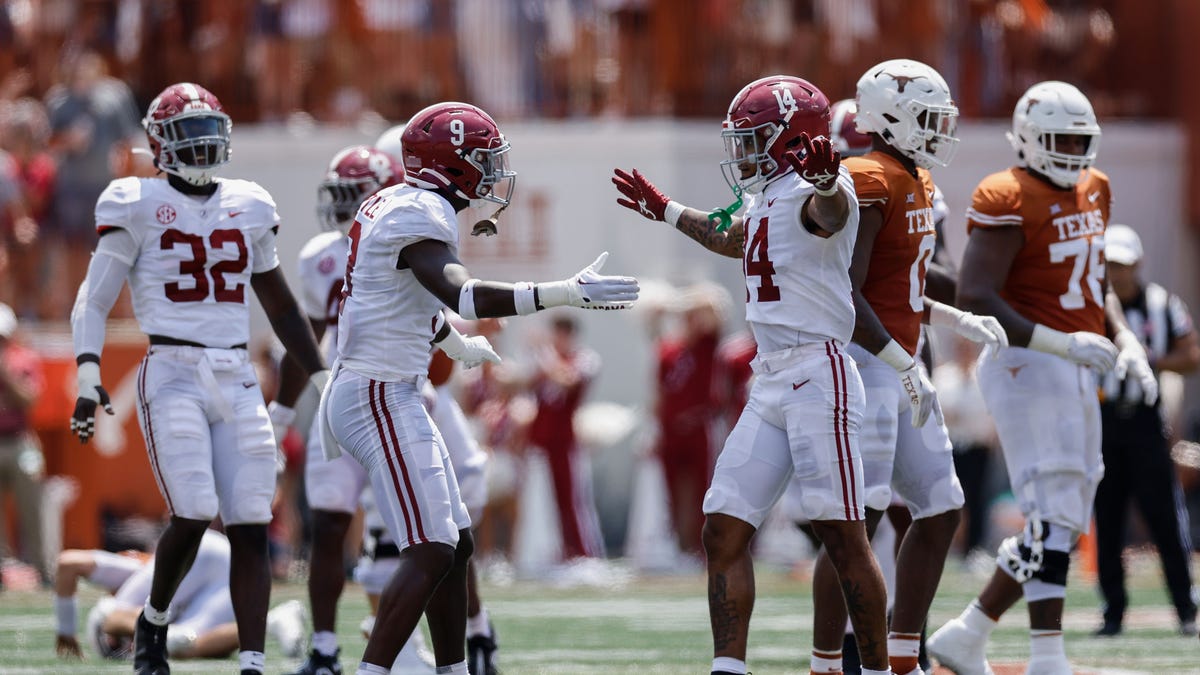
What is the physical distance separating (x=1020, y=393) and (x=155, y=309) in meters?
2.99

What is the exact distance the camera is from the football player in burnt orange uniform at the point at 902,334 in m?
6.16

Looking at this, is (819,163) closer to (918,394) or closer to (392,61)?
(918,394)

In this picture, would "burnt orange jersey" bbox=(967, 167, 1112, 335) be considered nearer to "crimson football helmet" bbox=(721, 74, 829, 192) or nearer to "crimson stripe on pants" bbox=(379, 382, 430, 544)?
"crimson football helmet" bbox=(721, 74, 829, 192)

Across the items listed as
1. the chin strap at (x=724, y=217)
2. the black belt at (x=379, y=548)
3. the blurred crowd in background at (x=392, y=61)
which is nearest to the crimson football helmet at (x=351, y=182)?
the black belt at (x=379, y=548)

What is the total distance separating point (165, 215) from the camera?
263 inches

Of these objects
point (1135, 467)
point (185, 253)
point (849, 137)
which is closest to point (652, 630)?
point (1135, 467)

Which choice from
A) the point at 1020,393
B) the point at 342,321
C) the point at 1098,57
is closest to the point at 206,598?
the point at 342,321

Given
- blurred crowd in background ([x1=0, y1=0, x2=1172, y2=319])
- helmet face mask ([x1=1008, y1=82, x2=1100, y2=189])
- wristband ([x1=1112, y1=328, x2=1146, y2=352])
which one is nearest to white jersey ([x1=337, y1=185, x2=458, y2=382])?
helmet face mask ([x1=1008, y1=82, x2=1100, y2=189])

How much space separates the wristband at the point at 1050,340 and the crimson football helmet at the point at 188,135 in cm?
281

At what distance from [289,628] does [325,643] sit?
120 cm

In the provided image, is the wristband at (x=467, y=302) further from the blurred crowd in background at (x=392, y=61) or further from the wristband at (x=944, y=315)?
the blurred crowd in background at (x=392, y=61)

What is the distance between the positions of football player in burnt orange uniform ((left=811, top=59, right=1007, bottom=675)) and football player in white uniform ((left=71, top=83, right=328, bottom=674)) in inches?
75.4

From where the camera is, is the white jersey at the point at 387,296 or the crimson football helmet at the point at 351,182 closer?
the white jersey at the point at 387,296

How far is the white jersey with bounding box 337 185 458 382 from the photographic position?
18.9ft
